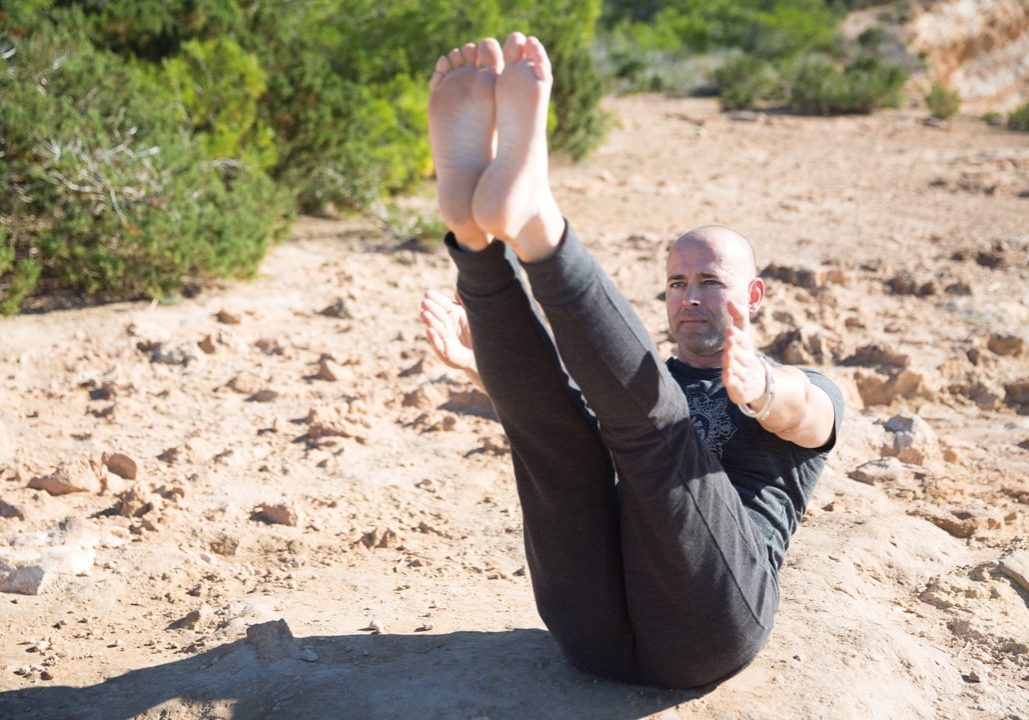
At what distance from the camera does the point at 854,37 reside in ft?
65.1

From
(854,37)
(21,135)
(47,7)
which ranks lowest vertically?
(854,37)

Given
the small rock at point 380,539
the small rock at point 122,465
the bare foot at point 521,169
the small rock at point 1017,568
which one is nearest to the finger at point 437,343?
the bare foot at point 521,169

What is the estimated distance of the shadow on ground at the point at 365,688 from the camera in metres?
2.55

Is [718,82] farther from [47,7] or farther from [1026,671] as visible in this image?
[1026,671]

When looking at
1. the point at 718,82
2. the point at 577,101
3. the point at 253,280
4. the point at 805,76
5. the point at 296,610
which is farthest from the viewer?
the point at 718,82

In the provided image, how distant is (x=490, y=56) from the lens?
2314mm

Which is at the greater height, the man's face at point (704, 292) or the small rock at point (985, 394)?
the man's face at point (704, 292)

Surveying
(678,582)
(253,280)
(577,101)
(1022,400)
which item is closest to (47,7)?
(253,280)

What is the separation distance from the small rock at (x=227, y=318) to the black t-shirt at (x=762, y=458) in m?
3.50

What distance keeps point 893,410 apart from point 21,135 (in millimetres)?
4123

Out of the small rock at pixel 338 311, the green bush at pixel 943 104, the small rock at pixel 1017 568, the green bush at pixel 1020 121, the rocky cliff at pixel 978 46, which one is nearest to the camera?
the small rock at pixel 1017 568

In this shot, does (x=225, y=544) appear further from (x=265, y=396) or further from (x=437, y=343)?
(x=437, y=343)

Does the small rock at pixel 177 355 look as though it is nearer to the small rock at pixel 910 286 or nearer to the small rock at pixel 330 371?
the small rock at pixel 330 371

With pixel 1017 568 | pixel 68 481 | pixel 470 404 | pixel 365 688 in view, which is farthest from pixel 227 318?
pixel 1017 568
